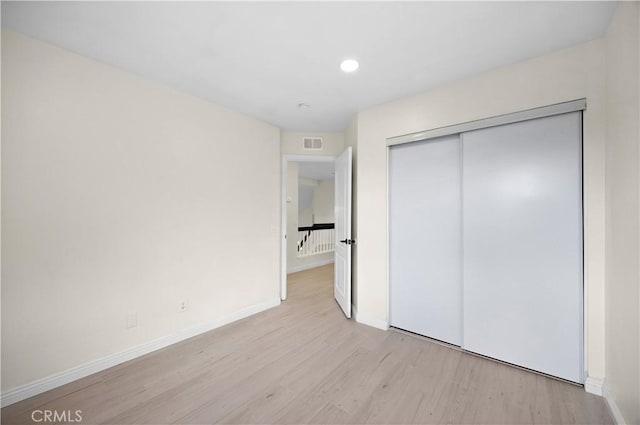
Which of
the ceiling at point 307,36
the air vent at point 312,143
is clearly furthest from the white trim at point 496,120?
the air vent at point 312,143

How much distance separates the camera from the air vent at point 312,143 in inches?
150

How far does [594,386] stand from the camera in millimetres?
1797

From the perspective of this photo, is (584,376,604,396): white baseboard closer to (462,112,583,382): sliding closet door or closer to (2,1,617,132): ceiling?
(462,112,583,382): sliding closet door

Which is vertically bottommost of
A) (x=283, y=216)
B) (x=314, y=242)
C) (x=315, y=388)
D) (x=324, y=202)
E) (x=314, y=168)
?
(x=315, y=388)

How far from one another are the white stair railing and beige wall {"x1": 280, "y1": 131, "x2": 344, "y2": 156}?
2645 millimetres

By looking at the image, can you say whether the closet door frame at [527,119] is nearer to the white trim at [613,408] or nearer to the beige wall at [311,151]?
the white trim at [613,408]

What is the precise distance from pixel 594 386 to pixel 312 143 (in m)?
3.63

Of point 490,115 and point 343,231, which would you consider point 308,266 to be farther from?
point 490,115

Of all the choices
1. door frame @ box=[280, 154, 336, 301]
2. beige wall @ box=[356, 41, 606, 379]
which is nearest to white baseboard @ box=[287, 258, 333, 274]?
door frame @ box=[280, 154, 336, 301]

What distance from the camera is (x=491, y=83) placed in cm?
221

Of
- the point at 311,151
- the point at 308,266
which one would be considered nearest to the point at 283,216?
the point at 311,151

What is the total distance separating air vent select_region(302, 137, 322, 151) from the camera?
381 cm

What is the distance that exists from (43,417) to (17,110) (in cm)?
199

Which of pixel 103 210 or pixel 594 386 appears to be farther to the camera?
pixel 103 210
